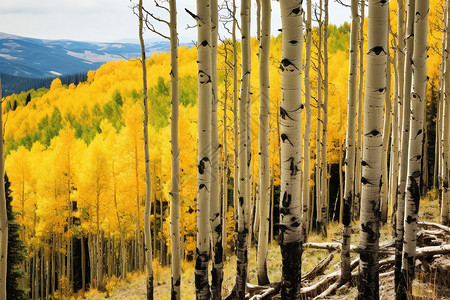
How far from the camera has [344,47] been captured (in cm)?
3984

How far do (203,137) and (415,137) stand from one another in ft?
7.85

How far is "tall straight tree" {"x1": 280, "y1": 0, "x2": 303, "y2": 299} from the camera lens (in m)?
3.06

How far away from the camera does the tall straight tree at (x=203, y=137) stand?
4.26 meters

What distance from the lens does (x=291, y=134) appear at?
3150 millimetres

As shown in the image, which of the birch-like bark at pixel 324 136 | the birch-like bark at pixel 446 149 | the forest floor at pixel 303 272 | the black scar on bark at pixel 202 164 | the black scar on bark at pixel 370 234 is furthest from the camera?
the birch-like bark at pixel 324 136

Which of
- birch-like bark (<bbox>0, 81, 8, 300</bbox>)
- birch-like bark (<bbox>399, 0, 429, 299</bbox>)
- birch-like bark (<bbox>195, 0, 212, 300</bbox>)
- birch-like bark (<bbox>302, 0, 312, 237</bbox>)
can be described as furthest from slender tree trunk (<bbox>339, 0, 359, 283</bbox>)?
birch-like bark (<bbox>0, 81, 8, 300</bbox>)

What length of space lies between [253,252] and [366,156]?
919cm

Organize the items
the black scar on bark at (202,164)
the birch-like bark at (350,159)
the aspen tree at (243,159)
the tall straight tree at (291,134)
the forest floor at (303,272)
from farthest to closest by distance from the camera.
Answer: the aspen tree at (243,159) < the birch-like bark at (350,159) < the black scar on bark at (202,164) < the forest floor at (303,272) < the tall straight tree at (291,134)

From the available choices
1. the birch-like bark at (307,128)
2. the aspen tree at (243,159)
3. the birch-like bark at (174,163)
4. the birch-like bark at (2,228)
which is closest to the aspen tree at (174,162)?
the birch-like bark at (174,163)

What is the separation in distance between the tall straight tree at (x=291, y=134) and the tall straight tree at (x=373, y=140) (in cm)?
70

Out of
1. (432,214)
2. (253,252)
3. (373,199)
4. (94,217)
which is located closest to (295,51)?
(373,199)

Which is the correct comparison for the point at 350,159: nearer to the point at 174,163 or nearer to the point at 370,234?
the point at 370,234

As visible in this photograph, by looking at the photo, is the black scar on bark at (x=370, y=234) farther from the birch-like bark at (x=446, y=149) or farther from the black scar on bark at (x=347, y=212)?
the birch-like bark at (x=446, y=149)

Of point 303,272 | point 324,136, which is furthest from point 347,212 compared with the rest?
point 324,136
